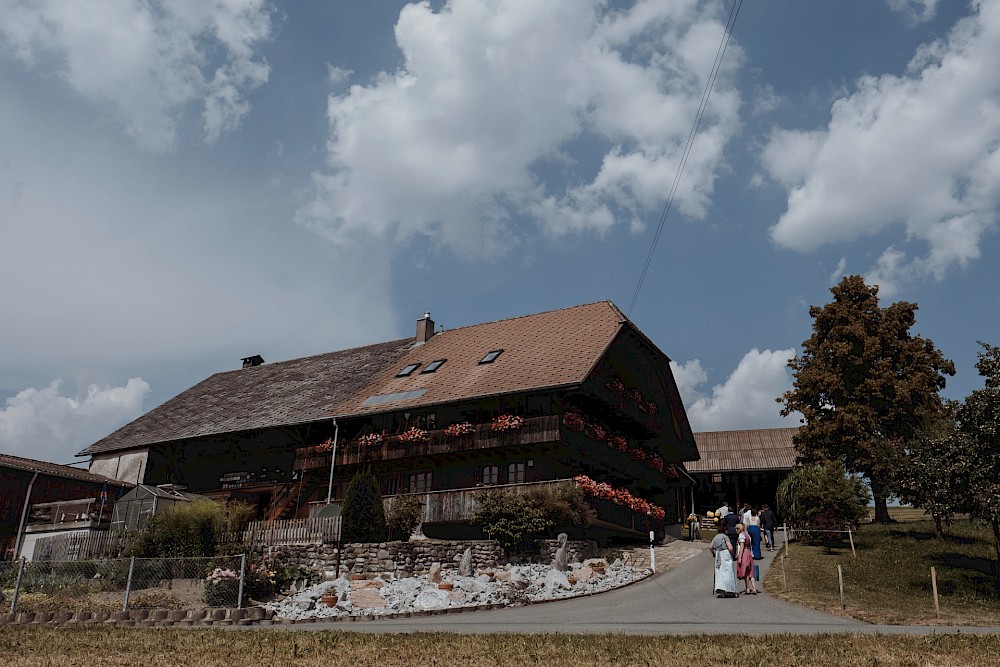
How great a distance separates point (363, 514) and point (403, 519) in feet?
4.74

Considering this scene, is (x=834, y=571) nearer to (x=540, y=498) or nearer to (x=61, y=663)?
(x=540, y=498)

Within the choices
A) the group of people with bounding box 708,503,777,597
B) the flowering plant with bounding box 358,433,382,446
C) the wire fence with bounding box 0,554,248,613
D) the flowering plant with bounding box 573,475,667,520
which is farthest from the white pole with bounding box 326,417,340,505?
the group of people with bounding box 708,503,777,597

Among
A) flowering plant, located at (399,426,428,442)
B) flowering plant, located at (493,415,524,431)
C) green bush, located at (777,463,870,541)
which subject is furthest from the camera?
flowering plant, located at (399,426,428,442)

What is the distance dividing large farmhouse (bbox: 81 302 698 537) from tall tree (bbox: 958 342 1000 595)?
10518 mm

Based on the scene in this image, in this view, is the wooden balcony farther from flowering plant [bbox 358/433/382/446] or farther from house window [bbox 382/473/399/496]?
flowering plant [bbox 358/433/382/446]

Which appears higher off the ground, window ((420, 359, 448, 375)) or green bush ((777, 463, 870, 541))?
window ((420, 359, 448, 375))

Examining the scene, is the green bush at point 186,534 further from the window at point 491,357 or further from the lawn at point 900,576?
the lawn at point 900,576

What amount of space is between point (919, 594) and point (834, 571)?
2.59 m

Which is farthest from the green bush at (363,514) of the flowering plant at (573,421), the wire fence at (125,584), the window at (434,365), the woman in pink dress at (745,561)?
the woman in pink dress at (745,561)

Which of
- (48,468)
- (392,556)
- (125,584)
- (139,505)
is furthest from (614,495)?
(48,468)

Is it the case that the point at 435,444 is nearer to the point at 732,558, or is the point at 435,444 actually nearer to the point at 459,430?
the point at 459,430

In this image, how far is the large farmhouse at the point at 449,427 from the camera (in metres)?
28.5

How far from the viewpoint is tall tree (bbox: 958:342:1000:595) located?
21.1 m

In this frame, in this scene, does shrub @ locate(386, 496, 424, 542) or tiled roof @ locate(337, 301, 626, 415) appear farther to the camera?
tiled roof @ locate(337, 301, 626, 415)
